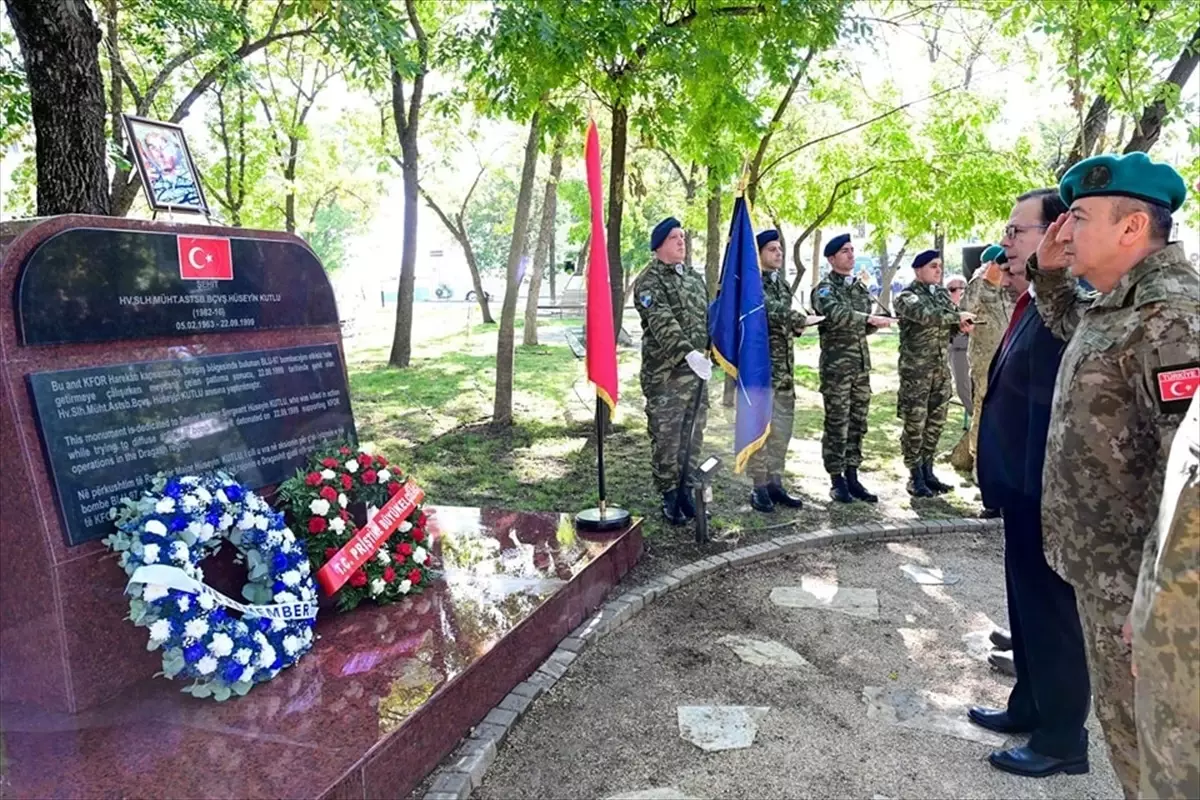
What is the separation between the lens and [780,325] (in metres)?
5.96

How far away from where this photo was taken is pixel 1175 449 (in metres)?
1.46

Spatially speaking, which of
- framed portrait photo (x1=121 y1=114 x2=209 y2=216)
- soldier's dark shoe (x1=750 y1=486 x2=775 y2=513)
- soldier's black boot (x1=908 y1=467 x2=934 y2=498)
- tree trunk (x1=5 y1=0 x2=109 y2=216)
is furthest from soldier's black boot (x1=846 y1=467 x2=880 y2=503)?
tree trunk (x1=5 y1=0 x2=109 y2=216)

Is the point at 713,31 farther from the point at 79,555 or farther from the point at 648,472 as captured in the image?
the point at 79,555

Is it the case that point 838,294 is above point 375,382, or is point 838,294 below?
above

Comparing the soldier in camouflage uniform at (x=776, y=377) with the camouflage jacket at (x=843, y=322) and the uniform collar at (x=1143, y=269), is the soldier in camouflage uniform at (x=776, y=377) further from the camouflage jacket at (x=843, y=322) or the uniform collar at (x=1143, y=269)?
the uniform collar at (x=1143, y=269)

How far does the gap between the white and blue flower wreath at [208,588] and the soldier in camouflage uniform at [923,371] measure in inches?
199

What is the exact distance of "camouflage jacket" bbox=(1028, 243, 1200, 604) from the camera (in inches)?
74.2

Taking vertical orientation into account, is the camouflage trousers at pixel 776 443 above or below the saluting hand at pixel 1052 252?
below

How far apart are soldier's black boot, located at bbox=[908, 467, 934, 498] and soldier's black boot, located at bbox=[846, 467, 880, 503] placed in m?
0.43

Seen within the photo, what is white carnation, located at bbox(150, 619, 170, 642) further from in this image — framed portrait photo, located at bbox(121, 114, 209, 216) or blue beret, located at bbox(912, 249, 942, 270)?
blue beret, located at bbox(912, 249, 942, 270)

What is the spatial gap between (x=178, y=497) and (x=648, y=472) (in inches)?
180

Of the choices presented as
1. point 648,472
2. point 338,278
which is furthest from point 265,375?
point 338,278

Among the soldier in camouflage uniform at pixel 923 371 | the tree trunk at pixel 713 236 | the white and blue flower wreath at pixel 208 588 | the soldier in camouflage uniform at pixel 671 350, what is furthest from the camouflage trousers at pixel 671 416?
the tree trunk at pixel 713 236

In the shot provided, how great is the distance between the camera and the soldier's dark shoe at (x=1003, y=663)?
3.50 m
